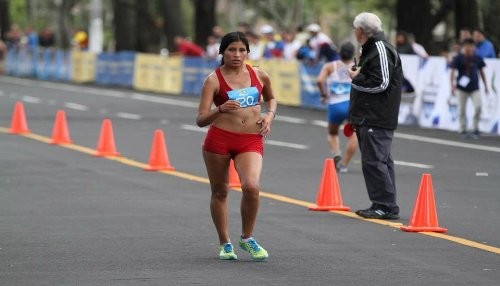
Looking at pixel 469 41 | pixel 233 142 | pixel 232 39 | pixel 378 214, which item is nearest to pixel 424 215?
pixel 378 214

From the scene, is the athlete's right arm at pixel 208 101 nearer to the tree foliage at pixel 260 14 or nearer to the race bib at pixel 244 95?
the race bib at pixel 244 95

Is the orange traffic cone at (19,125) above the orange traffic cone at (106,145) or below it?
below

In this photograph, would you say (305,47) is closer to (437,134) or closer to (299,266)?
(437,134)

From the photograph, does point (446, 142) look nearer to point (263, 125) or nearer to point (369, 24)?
point (369, 24)

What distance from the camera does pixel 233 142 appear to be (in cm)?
1084

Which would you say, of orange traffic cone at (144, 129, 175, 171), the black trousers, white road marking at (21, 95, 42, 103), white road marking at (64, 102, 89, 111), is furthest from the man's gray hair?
white road marking at (21, 95, 42, 103)

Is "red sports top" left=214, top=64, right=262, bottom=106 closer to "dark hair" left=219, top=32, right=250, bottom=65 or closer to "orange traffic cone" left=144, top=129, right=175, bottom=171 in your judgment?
"dark hair" left=219, top=32, right=250, bottom=65

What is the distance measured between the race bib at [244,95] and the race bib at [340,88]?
840cm

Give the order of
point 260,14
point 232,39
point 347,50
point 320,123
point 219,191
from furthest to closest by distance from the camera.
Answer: point 260,14
point 320,123
point 347,50
point 219,191
point 232,39

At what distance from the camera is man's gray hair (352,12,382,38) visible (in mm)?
13766

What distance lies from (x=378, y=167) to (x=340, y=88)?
552 cm

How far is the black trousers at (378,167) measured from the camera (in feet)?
45.0

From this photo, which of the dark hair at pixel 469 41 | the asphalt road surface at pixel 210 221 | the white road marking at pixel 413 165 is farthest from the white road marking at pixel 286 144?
the dark hair at pixel 469 41

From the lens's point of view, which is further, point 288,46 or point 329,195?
point 288,46
